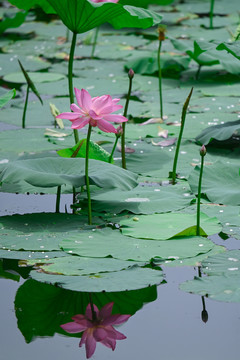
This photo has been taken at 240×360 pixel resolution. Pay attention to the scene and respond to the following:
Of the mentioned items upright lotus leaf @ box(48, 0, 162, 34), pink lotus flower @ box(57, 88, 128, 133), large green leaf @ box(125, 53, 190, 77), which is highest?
upright lotus leaf @ box(48, 0, 162, 34)

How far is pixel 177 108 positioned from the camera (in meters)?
3.44

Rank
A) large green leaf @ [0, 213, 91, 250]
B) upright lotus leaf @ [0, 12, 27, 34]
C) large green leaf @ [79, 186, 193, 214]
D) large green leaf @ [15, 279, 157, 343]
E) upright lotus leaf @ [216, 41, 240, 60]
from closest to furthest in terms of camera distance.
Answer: large green leaf @ [15, 279, 157, 343] < large green leaf @ [0, 213, 91, 250] < large green leaf @ [79, 186, 193, 214] < upright lotus leaf @ [216, 41, 240, 60] < upright lotus leaf @ [0, 12, 27, 34]

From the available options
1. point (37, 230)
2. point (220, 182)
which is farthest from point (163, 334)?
point (220, 182)

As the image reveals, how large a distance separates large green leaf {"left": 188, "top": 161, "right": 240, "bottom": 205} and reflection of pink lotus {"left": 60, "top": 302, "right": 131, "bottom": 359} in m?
0.74

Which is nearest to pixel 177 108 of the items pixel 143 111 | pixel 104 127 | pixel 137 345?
pixel 143 111

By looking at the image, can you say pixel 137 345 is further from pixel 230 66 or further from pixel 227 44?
pixel 230 66

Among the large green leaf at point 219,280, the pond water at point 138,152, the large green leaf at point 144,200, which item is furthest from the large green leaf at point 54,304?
the large green leaf at point 144,200

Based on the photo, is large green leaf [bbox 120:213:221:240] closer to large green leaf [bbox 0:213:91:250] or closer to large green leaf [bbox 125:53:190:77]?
large green leaf [bbox 0:213:91:250]

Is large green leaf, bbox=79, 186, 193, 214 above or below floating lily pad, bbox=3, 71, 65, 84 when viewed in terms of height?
above

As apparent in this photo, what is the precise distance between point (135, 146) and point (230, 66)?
37.7 inches

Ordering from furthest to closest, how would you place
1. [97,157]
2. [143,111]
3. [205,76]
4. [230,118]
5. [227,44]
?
[205,76] < [143,111] < [230,118] < [227,44] < [97,157]

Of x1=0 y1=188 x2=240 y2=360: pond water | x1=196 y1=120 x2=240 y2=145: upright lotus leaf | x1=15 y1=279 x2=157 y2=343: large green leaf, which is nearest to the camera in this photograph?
x1=0 y1=188 x2=240 y2=360: pond water

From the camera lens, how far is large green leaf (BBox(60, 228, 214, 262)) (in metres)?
1.87

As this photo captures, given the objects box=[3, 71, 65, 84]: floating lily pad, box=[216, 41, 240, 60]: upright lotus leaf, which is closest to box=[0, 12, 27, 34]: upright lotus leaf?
box=[3, 71, 65, 84]: floating lily pad
